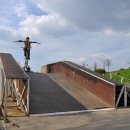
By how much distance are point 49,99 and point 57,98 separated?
479 mm

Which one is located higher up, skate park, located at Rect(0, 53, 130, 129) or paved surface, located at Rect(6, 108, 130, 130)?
skate park, located at Rect(0, 53, 130, 129)

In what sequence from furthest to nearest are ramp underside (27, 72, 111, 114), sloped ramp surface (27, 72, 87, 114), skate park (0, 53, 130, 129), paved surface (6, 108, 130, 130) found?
ramp underside (27, 72, 111, 114)
sloped ramp surface (27, 72, 87, 114)
skate park (0, 53, 130, 129)
paved surface (6, 108, 130, 130)

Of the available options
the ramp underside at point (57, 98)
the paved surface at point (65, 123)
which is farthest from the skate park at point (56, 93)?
the paved surface at point (65, 123)

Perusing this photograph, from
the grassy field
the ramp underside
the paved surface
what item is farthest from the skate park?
the grassy field

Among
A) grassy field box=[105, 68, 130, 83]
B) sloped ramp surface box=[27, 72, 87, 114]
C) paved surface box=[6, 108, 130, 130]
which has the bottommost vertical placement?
paved surface box=[6, 108, 130, 130]

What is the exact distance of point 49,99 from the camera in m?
Result: 10.3

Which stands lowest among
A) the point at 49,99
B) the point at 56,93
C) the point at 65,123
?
the point at 65,123

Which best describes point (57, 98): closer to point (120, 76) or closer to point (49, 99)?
point (49, 99)

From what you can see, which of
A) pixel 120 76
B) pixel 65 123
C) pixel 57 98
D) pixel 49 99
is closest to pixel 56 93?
pixel 57 98

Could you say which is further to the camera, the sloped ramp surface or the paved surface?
the sloped ramp surface

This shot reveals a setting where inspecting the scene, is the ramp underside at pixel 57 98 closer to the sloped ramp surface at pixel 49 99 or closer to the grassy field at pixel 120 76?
the sloped ramp surface at pixel 49 99

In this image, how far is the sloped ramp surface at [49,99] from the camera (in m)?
9.27

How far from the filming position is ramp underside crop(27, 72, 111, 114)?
9.43m

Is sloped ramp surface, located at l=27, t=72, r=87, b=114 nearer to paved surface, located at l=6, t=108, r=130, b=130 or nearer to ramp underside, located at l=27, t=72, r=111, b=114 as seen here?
ramp underside, located at l=27, t=72, r=111, b=114
